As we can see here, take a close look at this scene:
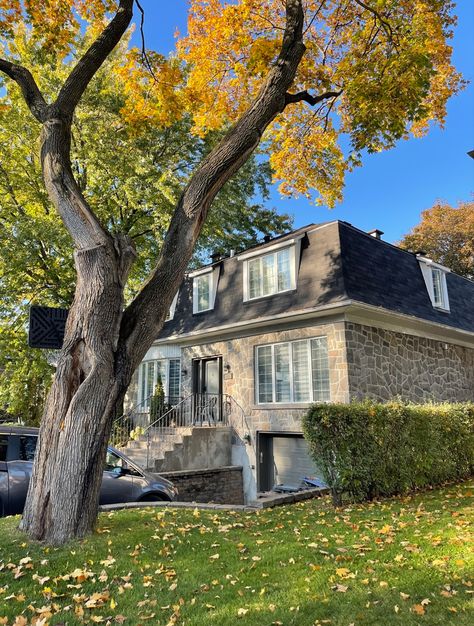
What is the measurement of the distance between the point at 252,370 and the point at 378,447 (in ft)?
21.2

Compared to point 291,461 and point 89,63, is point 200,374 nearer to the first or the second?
point 291,461

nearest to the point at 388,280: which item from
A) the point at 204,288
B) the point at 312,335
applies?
the point at 312,335

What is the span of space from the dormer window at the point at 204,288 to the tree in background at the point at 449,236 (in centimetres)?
1850

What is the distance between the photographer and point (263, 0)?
10.4 metres

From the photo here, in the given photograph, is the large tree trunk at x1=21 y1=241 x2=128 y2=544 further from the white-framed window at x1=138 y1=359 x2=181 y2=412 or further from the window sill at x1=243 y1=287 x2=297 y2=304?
the white-framed window at x1=138 y1=359 x2=181 y2=412

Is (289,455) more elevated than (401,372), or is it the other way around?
(401,372)

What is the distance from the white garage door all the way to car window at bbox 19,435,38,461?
7607mm

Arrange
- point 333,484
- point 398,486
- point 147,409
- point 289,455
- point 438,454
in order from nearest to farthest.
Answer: point 333,484, point 398,486, point 438,454, point 289,455, point 147,409

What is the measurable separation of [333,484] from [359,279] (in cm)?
638

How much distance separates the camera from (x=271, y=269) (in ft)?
47.5

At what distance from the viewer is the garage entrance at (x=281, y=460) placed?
513 inches

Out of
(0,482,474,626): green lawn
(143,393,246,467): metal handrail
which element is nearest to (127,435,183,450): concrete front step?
(143,393,246,467): metal handrail

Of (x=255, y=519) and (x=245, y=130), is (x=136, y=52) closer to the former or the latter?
(x=245, y=130)

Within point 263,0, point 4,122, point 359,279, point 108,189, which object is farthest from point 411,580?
point 4,122
